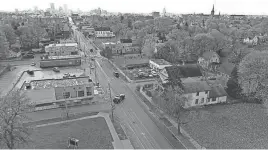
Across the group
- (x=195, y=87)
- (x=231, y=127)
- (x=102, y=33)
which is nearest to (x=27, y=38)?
(x=102, y=33)

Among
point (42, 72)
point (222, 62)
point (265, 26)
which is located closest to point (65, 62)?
point (42, 72)

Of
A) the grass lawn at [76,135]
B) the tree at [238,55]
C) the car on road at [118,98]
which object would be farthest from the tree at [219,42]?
the grass lawn at [76,135]

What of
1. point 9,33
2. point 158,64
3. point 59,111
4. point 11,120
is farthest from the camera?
point 9,33

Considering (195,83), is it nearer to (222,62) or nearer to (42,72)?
(222,62)

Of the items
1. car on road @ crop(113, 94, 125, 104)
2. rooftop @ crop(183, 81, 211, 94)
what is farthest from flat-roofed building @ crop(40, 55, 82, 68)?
rooftop @ crop(183, 81, 211, 94)

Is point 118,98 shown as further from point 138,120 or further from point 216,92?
point 216,92

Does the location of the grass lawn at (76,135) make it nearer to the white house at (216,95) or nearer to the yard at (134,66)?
the white house at (216,95)
